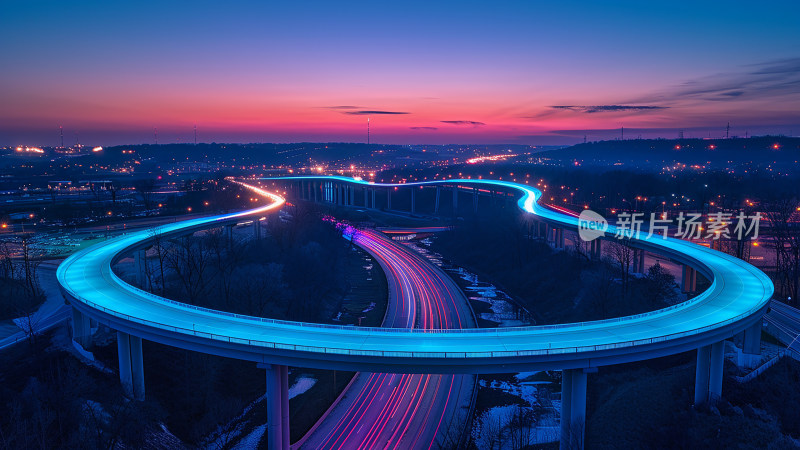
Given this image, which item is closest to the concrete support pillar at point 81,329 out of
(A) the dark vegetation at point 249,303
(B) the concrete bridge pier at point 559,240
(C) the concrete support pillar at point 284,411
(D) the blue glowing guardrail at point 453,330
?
(A) the dark vegetation at point 249,303

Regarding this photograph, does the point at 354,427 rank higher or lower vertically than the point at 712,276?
lower

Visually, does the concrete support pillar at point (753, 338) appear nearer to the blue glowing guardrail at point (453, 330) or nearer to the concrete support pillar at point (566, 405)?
the blue glowing guardrail at point (453, 330)

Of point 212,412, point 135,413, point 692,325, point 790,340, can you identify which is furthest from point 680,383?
point 135,413

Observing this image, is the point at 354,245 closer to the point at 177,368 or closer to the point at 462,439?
the point at 177,368

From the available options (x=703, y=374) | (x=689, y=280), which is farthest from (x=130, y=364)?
(x=689, y=280)

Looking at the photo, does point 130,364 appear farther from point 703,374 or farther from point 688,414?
point 703,374

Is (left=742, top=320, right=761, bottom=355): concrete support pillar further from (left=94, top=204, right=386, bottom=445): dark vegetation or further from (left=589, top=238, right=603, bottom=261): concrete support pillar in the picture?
(left=589, top=238, right=603, bottom=261): concrete support pillar
